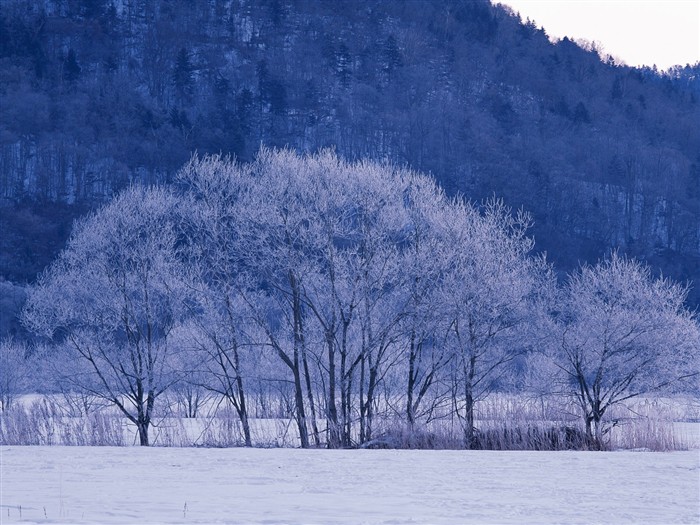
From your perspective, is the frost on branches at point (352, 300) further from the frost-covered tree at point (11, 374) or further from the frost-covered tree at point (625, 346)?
the frost-covered tree at point (11, 374)

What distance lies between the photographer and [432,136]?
5221 inches

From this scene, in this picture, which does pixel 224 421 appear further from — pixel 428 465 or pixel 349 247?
pixel 428 465

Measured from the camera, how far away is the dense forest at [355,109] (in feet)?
378

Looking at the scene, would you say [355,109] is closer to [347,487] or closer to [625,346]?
[625,346]

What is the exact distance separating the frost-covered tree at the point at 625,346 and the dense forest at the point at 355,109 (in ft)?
237

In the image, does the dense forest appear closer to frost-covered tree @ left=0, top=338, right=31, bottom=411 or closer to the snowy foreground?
frost-covered tree @ left=0, top=338, right=31, bottom=411

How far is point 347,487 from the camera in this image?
36.9ft

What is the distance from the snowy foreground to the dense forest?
81.0m

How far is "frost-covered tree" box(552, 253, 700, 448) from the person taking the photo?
88.8 ft

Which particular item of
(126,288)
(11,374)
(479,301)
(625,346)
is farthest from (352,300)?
(11,374)

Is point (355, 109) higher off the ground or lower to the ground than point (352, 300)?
higher

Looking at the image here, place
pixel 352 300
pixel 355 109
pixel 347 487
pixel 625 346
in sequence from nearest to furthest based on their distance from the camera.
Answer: pixel 347 487
pixel 352 300
pixel 625 346
pixel 355 109

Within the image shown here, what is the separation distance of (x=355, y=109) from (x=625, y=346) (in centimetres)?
11909

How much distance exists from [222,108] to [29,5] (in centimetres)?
5848
